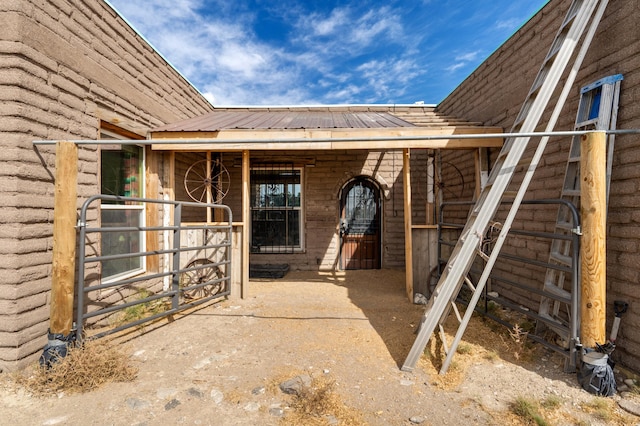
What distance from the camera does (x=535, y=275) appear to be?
3.97m

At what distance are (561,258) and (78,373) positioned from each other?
15.6ft

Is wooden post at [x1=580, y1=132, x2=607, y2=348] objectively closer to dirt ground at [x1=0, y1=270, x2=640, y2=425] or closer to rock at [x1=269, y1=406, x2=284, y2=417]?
dirt ground at [x1=0, y1=270, x2=640, y2=425]

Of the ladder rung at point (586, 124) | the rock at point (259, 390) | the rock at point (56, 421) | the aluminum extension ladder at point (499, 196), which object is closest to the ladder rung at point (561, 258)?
the aluminum extension ladder at point (499, 196)

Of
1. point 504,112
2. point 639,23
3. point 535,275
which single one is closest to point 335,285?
point 535,275

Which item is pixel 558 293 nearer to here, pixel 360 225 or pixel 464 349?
pixel 464 349

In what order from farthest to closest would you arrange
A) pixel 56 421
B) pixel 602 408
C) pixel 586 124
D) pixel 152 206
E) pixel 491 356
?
pixel 152 206
pixel 586 124
pixel 491 356
pixel 602 408
pixel 56 421

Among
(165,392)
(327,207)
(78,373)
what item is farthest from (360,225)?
(78,373)

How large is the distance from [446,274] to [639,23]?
299 centimetres

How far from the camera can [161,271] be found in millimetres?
4941

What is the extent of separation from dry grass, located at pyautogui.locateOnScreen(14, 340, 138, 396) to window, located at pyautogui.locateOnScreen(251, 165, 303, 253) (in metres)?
4.90

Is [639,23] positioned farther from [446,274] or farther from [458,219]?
[458,219]

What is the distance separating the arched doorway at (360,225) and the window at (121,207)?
4.63m

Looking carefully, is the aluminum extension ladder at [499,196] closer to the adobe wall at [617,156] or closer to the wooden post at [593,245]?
the adobe wall at [617,156]

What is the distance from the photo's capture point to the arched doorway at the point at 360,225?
7613 mm
